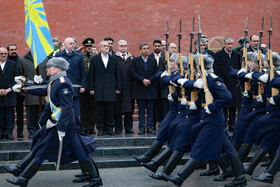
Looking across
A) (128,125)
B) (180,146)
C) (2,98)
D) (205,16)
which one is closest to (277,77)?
(180,146)

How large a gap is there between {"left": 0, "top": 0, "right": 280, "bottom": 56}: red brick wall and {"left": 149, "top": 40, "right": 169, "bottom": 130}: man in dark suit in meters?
5.56

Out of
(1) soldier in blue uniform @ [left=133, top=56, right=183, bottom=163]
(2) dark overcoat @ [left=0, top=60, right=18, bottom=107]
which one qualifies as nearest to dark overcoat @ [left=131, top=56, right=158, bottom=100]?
(1) soldier in blue uniform @ [left=133, top=56, right=183, bottom=163]

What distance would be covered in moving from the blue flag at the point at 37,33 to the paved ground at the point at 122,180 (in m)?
1.86

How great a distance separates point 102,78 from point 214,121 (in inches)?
144

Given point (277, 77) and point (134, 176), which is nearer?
point (277, 77)

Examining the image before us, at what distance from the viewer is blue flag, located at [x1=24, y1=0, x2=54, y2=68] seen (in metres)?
8.11

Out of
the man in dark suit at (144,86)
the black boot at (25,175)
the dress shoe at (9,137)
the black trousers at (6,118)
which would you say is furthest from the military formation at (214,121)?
the black trousers at (6,118)

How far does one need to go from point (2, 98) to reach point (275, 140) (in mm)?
5096

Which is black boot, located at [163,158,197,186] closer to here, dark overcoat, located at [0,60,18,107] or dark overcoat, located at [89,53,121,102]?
dark overcoat, located at [89,53,121,102]

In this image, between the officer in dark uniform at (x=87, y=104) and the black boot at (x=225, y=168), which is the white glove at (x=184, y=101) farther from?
the officer in dark uniform at (x=87, y=104)

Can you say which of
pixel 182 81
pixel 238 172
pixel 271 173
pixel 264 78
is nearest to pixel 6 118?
pixel 182 81

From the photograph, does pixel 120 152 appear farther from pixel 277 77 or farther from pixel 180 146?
pixel 277 77

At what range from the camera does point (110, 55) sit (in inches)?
385

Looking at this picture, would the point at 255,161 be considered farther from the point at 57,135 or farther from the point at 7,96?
the point at 7,96
